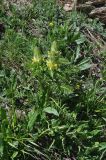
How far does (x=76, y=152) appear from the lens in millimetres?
3355

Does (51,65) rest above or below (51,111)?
above

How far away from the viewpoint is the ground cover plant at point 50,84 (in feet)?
10.3

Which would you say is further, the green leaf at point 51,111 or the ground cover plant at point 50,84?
the green leaf at point 51,111

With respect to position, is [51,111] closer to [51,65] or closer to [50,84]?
[50,84]

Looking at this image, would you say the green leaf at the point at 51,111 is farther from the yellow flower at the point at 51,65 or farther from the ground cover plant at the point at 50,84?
the yellow flower at the point at 51,65

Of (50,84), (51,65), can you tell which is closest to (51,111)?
(50,84)

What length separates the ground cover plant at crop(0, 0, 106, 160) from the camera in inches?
124

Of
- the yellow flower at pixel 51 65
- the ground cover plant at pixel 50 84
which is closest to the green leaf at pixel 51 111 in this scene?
the ground cover plant at pixel 50 84

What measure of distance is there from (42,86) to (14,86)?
0.80ft

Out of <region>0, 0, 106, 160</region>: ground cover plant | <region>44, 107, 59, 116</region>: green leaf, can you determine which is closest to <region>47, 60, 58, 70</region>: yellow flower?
<region>0, 0, 106, 160</region>: ground cover plant

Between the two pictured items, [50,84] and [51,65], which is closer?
[51,65]

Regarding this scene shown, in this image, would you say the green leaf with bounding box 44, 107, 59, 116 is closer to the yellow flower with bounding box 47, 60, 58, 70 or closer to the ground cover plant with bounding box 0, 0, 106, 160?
the ground cover plant with bounding box 0, 0, 106, 160

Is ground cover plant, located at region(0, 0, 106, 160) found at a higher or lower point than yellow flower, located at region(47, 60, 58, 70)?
lower

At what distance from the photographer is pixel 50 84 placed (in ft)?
11.0
